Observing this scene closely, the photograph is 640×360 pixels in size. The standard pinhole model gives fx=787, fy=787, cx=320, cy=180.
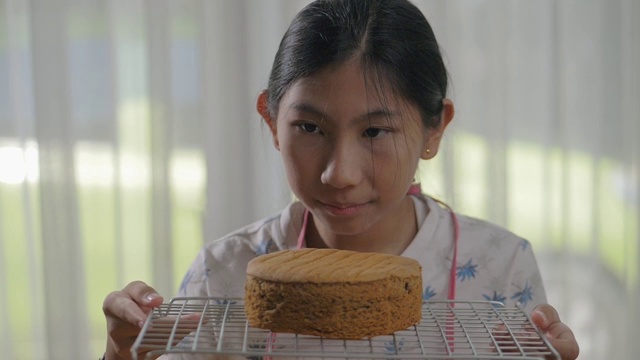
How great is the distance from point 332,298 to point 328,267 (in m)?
0.04

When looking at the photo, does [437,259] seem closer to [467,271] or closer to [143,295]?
[467,271]

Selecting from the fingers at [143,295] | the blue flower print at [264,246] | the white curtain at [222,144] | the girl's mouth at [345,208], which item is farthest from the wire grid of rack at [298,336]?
the white curtain at [222,144]

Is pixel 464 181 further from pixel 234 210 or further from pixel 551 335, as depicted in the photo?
pixel 551 335

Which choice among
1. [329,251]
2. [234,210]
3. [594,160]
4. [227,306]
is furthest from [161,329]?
[594,160]

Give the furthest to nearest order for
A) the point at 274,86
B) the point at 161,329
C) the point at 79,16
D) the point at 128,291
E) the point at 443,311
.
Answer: the point at 79,16 < the point at 274,86 < the point at 443,311 < the point at 128,291 < the point at 161,329

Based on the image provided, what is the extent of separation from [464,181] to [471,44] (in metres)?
0.34

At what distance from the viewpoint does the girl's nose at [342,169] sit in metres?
0.92

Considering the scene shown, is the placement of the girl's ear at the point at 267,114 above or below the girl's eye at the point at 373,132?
above

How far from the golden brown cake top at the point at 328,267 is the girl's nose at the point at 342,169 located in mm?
115

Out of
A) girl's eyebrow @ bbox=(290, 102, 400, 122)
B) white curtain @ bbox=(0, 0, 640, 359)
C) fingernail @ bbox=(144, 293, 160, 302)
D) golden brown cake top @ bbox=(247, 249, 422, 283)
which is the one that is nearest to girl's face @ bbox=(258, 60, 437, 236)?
girl's eyebrow @ bbox=(290, 102, 400, 122)

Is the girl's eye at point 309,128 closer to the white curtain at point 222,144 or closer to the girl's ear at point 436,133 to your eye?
the girl's ear at point 436,133

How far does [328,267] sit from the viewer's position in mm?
758

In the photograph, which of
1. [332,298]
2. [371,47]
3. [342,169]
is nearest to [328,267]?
[332,298]

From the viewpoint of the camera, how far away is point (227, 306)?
0.80 m
